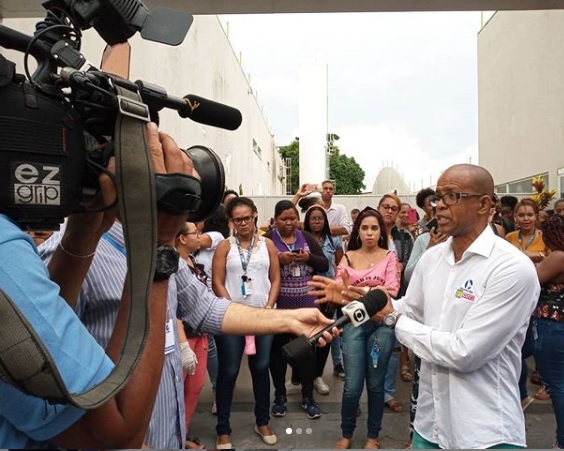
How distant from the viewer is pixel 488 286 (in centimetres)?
219

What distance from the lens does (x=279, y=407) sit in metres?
4.75

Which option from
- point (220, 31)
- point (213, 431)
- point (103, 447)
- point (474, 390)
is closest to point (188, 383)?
point (213, 431)

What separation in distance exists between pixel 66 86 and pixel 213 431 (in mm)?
4091

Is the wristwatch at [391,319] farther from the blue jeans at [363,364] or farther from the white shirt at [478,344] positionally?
the blue jeans at [363,364]

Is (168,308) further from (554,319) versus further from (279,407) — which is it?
(279,407)

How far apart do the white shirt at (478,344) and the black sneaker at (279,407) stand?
8.29ft

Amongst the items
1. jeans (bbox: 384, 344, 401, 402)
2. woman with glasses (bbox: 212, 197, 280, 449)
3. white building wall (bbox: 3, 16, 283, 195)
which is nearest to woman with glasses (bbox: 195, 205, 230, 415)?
woman with glasses (bbox: 212, 197, 280, 449)

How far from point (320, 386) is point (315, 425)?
70 cm

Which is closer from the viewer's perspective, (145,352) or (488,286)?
(145,352)

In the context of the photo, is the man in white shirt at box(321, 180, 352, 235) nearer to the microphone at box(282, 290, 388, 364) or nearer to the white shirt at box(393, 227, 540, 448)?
the white shirt at box(393, 227, 540, 448)

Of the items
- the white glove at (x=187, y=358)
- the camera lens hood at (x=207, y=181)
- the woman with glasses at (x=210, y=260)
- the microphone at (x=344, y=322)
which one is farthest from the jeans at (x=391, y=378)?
the camera lens hood at (x=207, y=181)

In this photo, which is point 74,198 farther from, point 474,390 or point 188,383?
point 188,383

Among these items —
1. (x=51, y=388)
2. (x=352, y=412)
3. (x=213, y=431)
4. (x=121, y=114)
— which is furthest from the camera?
(x=213, y=431)

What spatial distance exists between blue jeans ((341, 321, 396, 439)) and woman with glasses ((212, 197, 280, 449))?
0.69m
